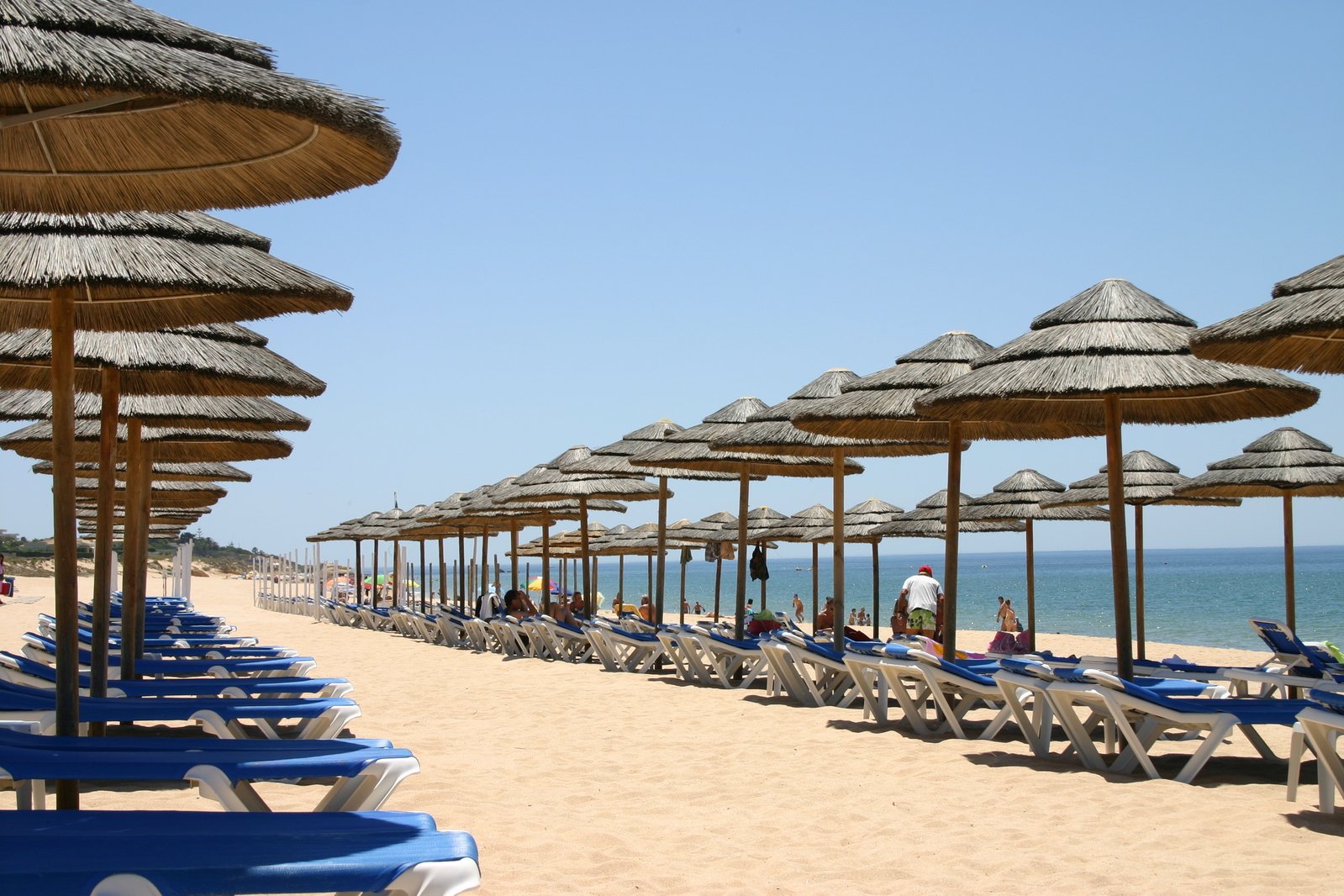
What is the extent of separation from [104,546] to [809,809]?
3.58m

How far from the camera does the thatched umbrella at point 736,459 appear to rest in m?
12.0

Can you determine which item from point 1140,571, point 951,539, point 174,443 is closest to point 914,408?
point 951,539

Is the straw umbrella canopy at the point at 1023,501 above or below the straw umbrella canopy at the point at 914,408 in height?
below

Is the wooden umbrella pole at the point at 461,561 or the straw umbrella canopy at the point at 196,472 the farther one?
the wooden umbrella pole at the point at 461,561

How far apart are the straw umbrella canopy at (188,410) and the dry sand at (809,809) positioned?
6.70 ft

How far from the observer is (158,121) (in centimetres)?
362

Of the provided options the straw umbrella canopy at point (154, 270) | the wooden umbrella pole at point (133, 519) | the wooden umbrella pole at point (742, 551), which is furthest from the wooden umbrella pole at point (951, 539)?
the wooden umbrella pole at point (133, 519)

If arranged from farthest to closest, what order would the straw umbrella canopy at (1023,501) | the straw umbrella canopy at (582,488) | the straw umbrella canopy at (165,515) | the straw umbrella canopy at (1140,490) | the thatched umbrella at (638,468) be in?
the straw umbrella canopy at (165,515)
the straw umbrella canopy at (582,488)
the straw umbrella canopy at (1023,501)
the thatched umbrella at (638,468)
the straw umbrella canopy at (1140,490)

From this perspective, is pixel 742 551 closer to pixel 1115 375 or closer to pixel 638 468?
pixel 638 468

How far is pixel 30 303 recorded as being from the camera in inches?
211

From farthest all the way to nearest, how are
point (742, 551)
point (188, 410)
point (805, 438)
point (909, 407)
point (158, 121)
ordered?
point (742, 551) < point (805, 438) < point (909, 407) < point (188, 410) < point (158, 121)

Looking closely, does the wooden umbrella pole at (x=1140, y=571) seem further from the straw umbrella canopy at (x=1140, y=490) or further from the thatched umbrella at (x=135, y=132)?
the thatched umbrella at (x=135, y=132)

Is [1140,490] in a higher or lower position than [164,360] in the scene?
lower

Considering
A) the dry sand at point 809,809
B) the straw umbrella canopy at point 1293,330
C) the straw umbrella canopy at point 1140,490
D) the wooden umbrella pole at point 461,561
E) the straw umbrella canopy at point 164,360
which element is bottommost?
the dry sand at point 809,809
